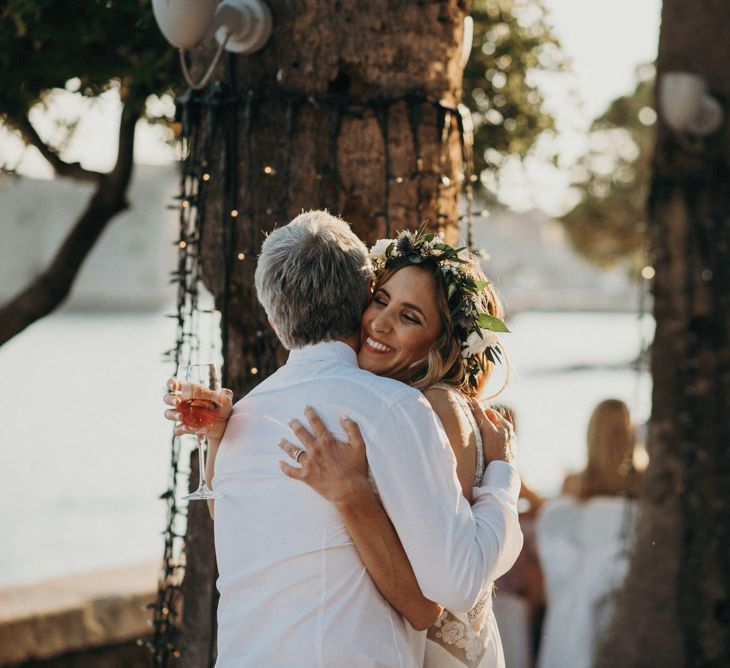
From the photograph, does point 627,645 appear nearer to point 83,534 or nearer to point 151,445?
point 83,534

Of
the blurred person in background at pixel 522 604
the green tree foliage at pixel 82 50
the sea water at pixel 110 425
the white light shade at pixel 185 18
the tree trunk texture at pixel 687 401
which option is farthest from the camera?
the sea water at pixel 110 425

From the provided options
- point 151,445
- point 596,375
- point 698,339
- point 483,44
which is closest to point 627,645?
point 698,339

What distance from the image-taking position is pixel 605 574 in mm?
6070

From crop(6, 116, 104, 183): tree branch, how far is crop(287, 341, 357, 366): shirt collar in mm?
2496

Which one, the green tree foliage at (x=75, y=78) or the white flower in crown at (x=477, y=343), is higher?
the green tree foliage at (x=75, y=78)

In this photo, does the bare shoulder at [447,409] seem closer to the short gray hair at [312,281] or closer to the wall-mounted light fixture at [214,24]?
the short gray hair at [312,281]

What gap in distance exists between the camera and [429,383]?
2352mm

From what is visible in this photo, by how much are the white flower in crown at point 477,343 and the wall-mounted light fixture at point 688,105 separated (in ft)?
10.5

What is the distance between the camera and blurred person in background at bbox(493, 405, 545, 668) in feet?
18.9

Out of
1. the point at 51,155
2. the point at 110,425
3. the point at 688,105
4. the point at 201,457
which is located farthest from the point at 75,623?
the point at 110,425

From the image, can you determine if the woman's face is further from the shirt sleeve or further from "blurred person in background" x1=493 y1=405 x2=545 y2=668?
"blurred person in background" x1=493 y1=405 x2=545 y2=668

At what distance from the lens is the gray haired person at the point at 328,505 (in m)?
2.05

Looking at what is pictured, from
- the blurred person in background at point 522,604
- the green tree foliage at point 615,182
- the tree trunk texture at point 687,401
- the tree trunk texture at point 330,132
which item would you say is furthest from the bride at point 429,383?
the green tree foliage at point 615,182

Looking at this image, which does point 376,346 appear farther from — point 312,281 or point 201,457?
point 201,457
